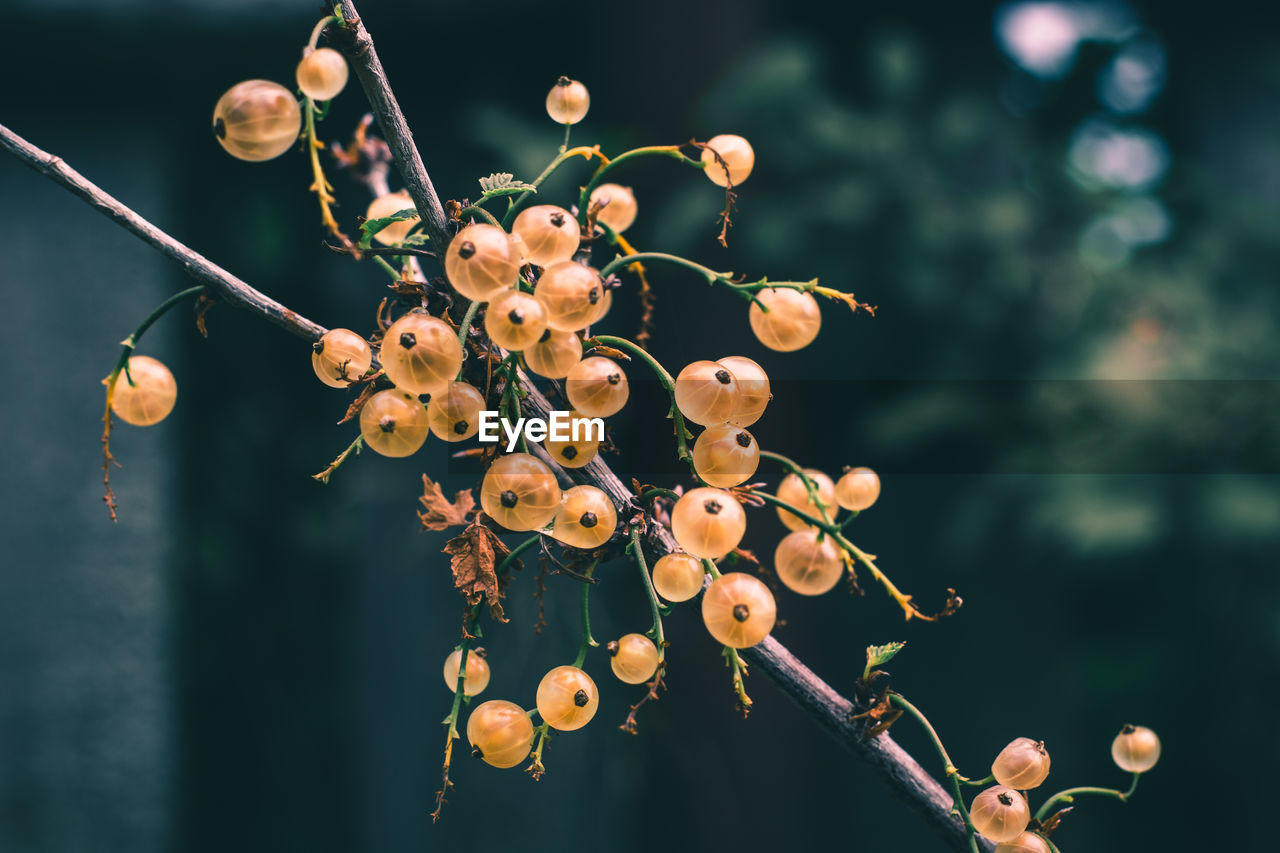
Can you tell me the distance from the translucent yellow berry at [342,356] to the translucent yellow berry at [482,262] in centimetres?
3

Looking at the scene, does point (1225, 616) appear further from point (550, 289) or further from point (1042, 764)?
point (550, 289)

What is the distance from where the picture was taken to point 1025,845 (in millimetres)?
229

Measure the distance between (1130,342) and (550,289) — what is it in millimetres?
707

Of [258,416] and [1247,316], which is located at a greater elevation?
[1247,316]

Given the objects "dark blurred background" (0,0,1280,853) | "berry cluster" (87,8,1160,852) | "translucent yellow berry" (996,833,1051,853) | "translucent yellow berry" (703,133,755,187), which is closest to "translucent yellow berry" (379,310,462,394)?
"berry cluster" (87,8,1160,852)

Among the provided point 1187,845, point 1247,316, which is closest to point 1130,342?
point 1247,316

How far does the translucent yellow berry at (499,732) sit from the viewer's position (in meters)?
0.21

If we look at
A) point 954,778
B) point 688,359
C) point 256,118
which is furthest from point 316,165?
point 688,359

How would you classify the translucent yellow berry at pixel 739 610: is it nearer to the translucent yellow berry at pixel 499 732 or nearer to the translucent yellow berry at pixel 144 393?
the translucent yellow berry at pixel 499 732

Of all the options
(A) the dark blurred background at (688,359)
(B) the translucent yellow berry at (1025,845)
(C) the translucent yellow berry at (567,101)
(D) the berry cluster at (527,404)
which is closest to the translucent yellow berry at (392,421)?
(D) the berry cluster at (527,404)

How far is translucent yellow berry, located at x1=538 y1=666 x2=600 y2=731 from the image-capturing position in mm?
207

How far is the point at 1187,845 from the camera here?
87cm

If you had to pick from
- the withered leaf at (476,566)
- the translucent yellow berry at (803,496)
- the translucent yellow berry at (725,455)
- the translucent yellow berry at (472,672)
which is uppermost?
the translucent yellow berry at (803,496)

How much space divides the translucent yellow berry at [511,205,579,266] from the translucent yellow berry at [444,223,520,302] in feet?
0.04
